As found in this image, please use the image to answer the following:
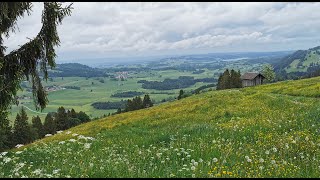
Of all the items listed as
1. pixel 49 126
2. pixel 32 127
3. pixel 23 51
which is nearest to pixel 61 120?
pixel 49 126

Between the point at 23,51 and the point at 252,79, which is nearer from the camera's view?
the point at 23,51

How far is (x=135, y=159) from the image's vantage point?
375 inches

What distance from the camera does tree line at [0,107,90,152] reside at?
2899 inches

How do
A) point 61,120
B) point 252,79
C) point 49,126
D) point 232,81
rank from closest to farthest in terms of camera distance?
point 49,126 < point 61,120 < point 232,81 < point 252,79

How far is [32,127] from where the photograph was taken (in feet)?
275

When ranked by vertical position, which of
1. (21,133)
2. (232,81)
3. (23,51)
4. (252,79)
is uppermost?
(23,51)

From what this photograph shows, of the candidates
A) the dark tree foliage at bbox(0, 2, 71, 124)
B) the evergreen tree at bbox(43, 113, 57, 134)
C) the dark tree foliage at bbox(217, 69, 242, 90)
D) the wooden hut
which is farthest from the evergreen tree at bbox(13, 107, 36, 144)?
the wooden hut

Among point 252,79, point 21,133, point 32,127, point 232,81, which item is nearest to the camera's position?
point 21,133

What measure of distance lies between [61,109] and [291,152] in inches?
3675


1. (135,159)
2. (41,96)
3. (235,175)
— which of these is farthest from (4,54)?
(235,175)

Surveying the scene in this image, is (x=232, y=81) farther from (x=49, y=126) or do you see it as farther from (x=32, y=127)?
(x=32, y=127)

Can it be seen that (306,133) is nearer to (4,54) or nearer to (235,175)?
(235,175)

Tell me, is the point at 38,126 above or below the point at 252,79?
below

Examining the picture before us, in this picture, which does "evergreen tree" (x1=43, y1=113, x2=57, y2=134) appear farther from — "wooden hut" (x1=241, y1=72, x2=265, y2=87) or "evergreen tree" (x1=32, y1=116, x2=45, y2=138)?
"wooden hut" (x1=241, y1=72, x2=265, y2=87)
